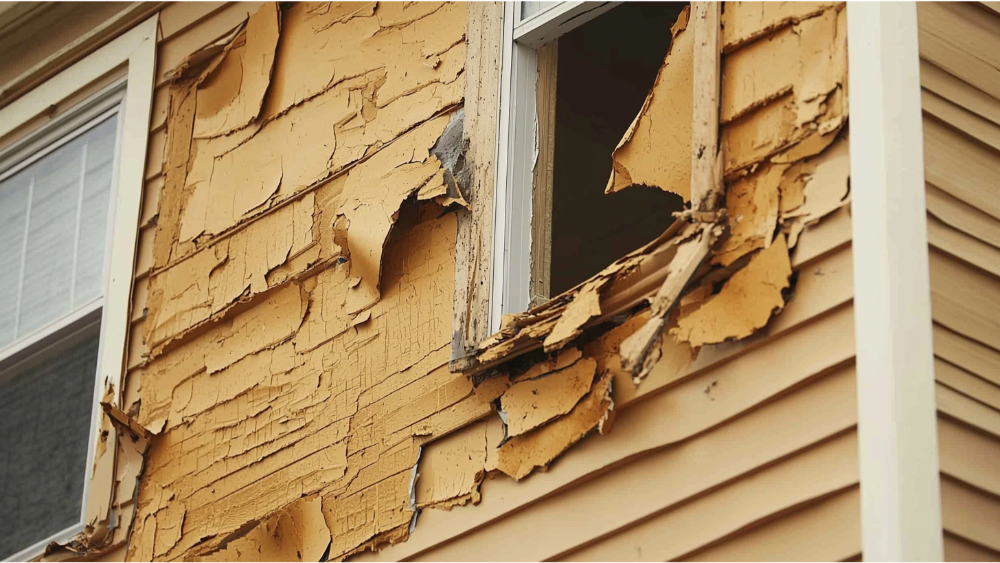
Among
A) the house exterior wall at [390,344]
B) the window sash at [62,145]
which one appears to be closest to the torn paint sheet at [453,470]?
the house exterior wall at [390,344]

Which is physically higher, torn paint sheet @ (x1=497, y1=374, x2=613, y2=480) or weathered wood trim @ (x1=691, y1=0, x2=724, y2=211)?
weathered wood trim @ (x1=691, y1=0, x2=724, y2=211)

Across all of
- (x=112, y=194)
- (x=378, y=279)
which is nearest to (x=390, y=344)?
(x=378, y=279)

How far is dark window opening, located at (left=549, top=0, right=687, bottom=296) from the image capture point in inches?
205

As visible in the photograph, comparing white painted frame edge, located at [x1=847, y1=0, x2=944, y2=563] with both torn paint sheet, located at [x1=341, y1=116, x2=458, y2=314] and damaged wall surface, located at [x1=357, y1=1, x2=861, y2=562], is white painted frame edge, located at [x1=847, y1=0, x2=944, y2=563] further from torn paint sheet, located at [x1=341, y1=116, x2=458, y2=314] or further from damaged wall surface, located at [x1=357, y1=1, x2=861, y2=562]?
torn paint sheet, located at [x1=341, y1=116, x2=458, y2=314]

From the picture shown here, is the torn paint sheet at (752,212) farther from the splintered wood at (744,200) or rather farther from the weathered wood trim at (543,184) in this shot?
the weathered wood trim at (543,184)

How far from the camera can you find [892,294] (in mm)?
2674

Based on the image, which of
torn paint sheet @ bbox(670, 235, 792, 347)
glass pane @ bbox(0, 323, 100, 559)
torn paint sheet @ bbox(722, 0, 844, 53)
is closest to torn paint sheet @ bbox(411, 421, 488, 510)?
torn paint sheet @ bbox(670, 235, 792, 347)

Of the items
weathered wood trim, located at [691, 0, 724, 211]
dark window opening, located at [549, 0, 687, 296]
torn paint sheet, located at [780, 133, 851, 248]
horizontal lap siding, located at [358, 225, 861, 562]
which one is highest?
dark window opening, located at [549, 0, 687, 296]

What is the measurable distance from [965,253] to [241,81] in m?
2.82

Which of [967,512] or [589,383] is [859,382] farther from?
[589,383]

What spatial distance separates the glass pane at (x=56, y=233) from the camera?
5.05 meters

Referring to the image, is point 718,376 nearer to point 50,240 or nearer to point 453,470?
point 453,470

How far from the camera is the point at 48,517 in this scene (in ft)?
15.6

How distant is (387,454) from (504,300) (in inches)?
22.1
